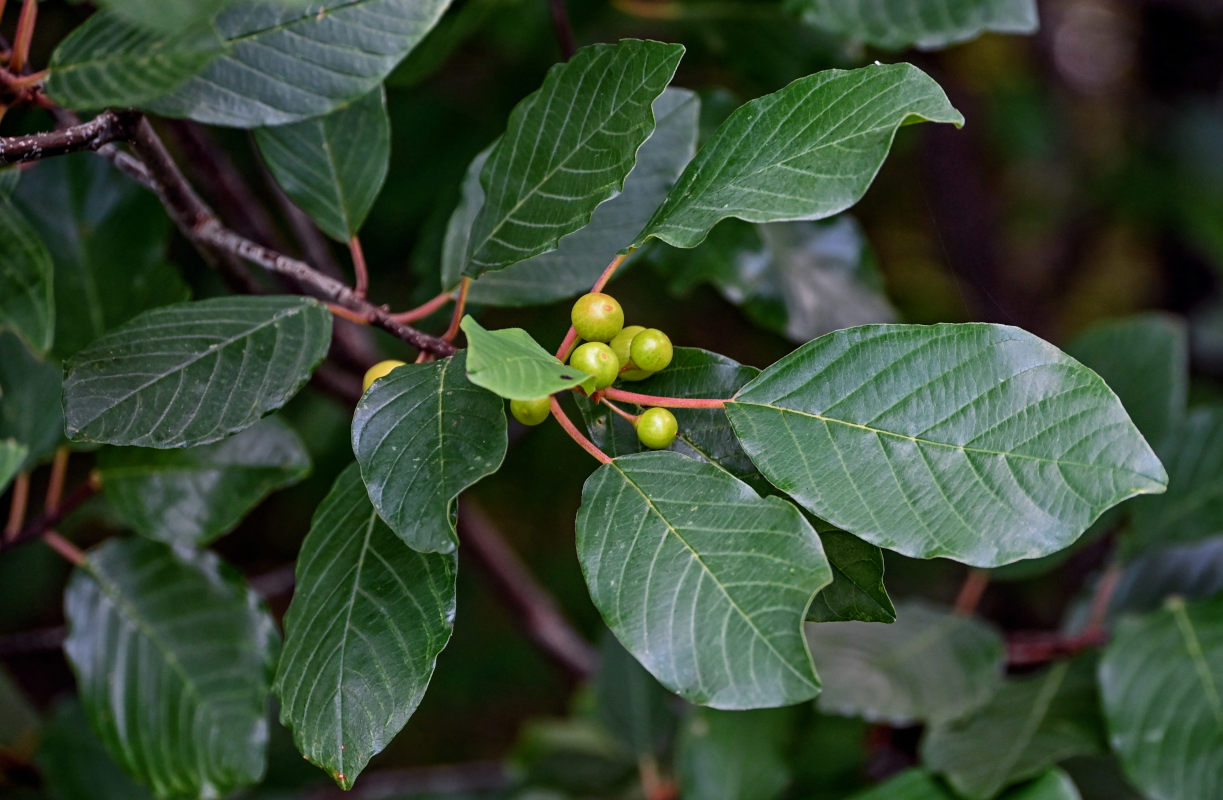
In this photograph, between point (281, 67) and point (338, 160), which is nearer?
point (281, 67)

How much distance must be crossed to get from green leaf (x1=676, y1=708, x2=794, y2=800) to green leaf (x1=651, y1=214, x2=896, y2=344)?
424 millimetres

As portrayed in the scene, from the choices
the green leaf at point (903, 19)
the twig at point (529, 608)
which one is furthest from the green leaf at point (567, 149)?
the twig at point (529, 608)

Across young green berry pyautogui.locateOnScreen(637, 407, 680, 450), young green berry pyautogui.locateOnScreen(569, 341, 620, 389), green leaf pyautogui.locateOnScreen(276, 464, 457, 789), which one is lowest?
green leaf pyautogui.locateOnScreen(276, 464, 457, 789)

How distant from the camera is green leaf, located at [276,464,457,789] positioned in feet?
1.71

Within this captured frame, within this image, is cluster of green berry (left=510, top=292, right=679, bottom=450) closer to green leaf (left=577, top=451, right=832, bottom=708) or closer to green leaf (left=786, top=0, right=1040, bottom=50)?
green leaf (left=577, top=451, right=832, bottom=708)

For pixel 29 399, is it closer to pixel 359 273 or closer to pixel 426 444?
pixel 359 273

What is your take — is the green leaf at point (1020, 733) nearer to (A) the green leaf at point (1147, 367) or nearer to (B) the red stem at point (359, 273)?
(A) the green leaf at point (1147, 367)

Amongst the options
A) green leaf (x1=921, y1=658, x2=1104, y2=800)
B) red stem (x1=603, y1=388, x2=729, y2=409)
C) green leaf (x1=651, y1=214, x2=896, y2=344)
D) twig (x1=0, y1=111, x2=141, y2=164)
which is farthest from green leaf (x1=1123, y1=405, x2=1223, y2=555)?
twig (x1=0, y1=111, x2=141, y2=164)

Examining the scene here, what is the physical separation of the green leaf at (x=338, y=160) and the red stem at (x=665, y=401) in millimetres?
284

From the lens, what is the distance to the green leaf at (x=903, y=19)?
2.94 feet

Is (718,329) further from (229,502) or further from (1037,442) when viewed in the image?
(1037,442)

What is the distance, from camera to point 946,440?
0.51 m

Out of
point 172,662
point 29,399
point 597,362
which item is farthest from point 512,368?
point 29,399

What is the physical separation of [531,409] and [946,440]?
23 centimetres
